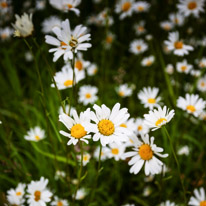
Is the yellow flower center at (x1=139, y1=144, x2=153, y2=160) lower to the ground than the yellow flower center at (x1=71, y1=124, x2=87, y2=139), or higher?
lower

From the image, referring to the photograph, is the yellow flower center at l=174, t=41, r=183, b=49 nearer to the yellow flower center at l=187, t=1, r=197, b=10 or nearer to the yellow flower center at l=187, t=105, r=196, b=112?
the yellow flower center at l=187, t=105, r=196, b=112

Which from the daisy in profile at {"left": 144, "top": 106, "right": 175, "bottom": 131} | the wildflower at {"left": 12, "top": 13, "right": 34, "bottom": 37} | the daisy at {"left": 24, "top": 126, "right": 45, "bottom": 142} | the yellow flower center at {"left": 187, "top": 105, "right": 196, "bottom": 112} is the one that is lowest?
the daisy in profile at {"left": 144, "top": 106, "right": 175, "bottom": 131}

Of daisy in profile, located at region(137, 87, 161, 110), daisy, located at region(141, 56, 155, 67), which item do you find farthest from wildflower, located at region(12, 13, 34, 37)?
daisy, located at region(141, 56, 155, 67)

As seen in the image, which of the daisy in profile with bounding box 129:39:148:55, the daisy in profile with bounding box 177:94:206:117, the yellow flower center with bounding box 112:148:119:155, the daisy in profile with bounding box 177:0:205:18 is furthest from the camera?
the daisy in profile with bounding box 129:39:148:55

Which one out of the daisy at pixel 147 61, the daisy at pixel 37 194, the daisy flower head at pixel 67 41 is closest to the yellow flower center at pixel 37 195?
the daisy at pixel 37 194

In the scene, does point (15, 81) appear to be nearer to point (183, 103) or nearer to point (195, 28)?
point (183, 103)

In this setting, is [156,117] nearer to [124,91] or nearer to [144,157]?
[144,157]

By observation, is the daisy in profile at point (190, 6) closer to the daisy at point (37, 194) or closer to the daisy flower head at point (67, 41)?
the daisy flower head at point (67, 41)
